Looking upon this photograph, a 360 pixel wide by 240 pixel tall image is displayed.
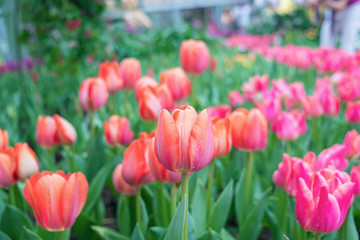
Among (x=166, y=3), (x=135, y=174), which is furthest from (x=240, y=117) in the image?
(x=166, y=3)

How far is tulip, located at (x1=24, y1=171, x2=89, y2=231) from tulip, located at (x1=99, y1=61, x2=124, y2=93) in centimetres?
78

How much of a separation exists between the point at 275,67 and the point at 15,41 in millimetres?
2565

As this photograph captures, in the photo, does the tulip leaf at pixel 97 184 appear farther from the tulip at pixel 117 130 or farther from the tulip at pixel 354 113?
the tulip at pixel 354 113

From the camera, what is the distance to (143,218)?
2.64 feet

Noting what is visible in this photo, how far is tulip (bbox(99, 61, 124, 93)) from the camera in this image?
4.37ft

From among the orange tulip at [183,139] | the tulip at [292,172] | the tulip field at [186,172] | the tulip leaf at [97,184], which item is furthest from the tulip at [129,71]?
the orange tulip at [183,139]

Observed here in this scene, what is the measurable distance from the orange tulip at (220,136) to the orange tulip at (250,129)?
0.35ft

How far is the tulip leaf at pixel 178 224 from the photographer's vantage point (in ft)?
1.76

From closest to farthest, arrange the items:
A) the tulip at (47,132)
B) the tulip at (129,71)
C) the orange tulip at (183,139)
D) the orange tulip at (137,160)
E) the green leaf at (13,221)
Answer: the orange tulip at (183,139)
the orange tulip at (137,160)
the green leaf at (13,221)
the tulip at (47,132)
the tulip at (129,71)

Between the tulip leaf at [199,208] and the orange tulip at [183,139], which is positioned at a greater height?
the orange tulip at [183,139]

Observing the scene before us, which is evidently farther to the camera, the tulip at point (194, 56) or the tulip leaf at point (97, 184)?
the tulip at point (194, 56)

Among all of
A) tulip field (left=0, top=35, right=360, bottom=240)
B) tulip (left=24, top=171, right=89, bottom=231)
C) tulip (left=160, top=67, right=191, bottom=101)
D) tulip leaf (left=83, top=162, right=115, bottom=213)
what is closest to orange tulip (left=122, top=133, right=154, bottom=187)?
tulip field (left=0, top=35, right=360, bottom=240)

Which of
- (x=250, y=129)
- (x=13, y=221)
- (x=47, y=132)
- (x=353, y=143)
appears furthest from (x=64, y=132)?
(x=353, y=143)

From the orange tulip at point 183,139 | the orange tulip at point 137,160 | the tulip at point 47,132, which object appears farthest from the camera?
the tulip at point 47,132
